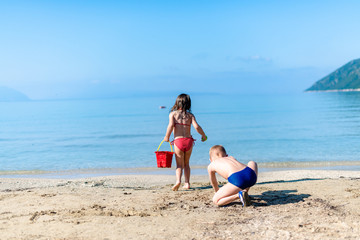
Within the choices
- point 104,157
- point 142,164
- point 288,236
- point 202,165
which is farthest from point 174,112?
point 104,157

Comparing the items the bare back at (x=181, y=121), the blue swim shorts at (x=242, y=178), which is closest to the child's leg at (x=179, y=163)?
the bare back at (x=181, y=121)

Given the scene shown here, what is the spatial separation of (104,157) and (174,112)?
986 centimetres

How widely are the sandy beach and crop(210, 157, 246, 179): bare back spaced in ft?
1.78

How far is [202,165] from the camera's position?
43.5 feet

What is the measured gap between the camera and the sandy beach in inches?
184

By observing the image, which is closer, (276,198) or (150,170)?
(276,198)

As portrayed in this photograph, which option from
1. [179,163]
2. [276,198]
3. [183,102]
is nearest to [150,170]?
[179,163]

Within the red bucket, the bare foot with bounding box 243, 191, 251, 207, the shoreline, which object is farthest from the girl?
the shoreline

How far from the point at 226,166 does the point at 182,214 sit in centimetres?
102

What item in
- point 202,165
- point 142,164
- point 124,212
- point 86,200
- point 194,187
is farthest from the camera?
point 142,164

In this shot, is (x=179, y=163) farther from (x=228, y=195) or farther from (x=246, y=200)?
(x=246, y=200)

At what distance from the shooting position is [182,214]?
550 centimetres

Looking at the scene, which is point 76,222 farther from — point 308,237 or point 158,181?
point 158,181

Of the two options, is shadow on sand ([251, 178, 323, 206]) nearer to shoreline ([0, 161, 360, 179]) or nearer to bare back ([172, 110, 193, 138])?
bare back ([172, 110, 193, 138])
